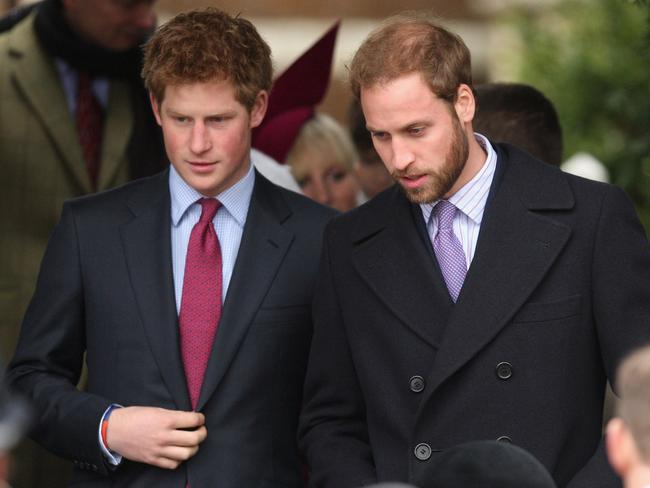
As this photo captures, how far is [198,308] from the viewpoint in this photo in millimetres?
3939

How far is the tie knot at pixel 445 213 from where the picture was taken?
3.74m

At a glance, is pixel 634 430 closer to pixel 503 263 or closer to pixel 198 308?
pixel 503 263

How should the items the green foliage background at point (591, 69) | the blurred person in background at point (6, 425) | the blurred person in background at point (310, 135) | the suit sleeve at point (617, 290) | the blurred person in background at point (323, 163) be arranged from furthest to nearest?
the green foliage background at point (591, 69) → the blurred person in background at point (323, 163) → the blurred person in background at point (310, 135) → the suit sleeve at point (617, 290) → the blurred person in background at point (6, 425)

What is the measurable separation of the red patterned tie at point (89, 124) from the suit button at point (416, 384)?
1895mm

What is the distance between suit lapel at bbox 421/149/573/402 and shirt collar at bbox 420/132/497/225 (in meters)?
0.03

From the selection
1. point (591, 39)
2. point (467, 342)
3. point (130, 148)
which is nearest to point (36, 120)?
point (130, 148)

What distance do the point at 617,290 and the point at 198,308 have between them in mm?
1065

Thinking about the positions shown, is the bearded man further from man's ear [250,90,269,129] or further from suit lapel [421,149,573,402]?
man's ear [250,90,269,129]

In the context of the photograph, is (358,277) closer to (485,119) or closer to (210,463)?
(210,463)

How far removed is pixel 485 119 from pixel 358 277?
0.87 meters

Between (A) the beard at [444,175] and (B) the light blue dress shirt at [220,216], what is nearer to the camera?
(A) the beard at [444,175]

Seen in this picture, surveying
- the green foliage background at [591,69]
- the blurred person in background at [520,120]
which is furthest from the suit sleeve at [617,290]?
the green foliage background at [591,69]

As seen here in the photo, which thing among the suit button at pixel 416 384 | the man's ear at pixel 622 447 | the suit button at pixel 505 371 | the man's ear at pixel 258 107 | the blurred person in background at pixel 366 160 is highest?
the man's ear at pixel 258 107

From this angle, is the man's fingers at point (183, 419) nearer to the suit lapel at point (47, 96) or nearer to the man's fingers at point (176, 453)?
the man's fingers at point (176, 453)
